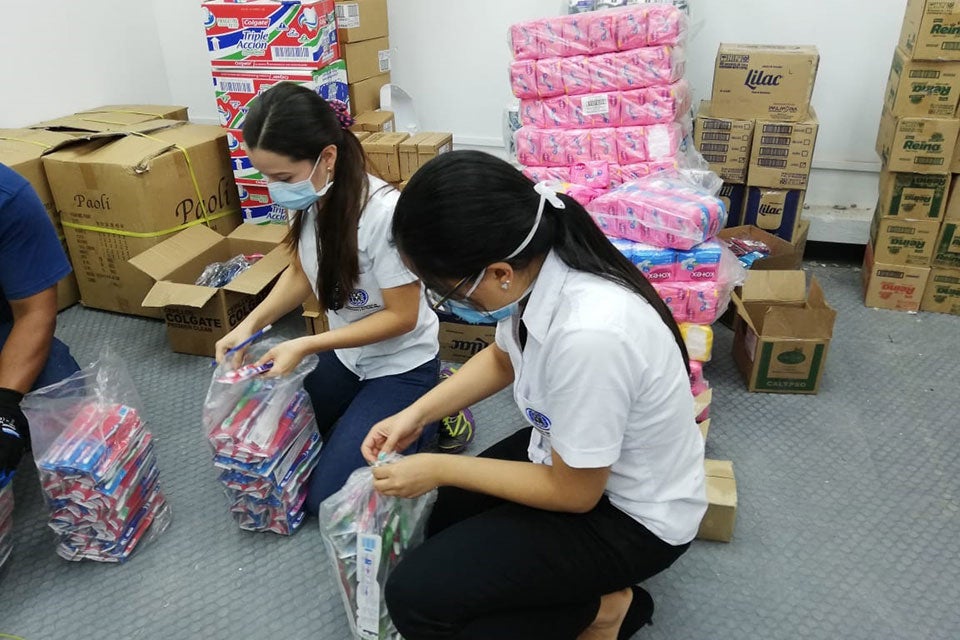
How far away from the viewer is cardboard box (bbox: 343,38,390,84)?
278cm

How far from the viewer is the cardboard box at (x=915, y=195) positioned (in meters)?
2.37

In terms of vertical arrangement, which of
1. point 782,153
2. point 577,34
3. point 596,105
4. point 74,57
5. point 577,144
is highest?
point 577,34

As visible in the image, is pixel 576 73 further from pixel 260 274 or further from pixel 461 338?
pixel 260 274

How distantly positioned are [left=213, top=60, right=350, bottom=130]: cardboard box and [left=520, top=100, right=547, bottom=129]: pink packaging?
0.76 meters

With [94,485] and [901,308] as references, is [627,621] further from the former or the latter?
[901,308]

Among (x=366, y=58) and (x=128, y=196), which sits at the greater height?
(x=366, y=58)

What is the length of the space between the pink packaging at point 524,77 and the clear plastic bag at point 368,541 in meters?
1.43

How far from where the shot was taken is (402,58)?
3.14 meters

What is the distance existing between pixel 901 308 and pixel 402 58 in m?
2.27

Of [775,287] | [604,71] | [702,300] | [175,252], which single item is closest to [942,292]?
[775,287]

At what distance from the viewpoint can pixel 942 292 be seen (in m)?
2.49

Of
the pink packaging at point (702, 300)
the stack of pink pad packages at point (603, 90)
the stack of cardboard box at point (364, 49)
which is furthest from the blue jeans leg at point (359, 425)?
the stack of cardboard box at point (364, 49)

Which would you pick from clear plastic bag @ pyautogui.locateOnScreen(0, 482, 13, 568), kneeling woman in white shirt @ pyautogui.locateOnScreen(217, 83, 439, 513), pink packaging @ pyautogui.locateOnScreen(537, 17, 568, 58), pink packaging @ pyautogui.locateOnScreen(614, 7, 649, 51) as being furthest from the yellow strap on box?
pink packaging @ pyautogui.locateOnScreen(614, 7, 649, 51)

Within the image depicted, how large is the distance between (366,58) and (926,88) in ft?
6.65
